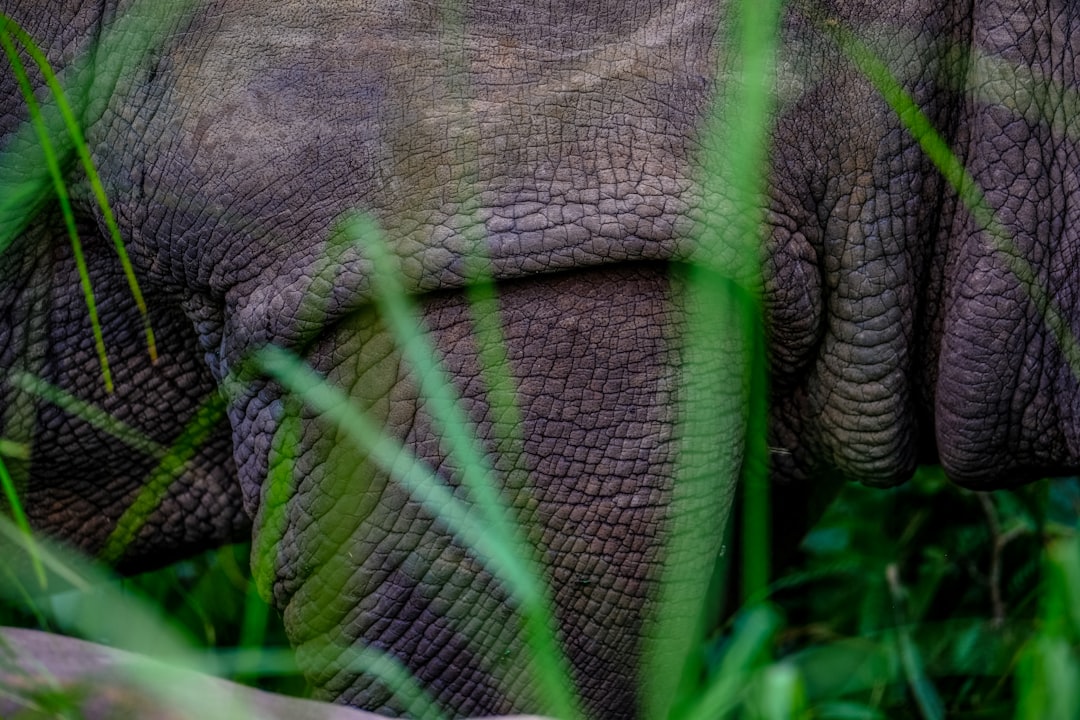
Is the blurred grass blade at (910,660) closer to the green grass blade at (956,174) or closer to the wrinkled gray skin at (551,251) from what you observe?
the wrinkled gray skin at (551,251)

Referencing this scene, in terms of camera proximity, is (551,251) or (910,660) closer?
(551,251)

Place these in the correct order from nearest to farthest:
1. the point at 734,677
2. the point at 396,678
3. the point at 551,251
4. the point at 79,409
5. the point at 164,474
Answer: the point at 734,677, the point at 551,251, the point at 396,678, the point at 79,409, the point at 164,474

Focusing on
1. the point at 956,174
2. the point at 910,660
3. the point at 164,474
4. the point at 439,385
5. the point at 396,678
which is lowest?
the point at 396,678

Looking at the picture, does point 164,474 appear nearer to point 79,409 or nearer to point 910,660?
point 79,409

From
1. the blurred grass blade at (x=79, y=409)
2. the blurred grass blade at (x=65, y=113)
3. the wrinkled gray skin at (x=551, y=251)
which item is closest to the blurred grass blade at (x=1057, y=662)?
the wrinkled gray skin at (x=551, y=251)

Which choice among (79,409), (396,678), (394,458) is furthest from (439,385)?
(79,409)

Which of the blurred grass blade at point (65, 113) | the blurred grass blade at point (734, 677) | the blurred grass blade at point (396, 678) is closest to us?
the blurred grass blade at point (734, 677)

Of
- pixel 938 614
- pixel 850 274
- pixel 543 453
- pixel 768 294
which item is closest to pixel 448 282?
pixel 543 453

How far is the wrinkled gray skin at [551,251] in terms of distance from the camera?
202cm

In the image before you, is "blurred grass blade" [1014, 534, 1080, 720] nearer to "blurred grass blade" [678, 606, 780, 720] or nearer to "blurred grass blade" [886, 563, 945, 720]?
"blurred grass blade" [886, 563, 945, 720]

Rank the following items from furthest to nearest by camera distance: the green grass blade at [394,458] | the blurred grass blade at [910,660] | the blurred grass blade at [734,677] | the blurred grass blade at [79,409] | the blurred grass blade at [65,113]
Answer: the blurred grass blade at [79,409] < the blurred grass blade at [910,660] < the green grass blade at [394,458] < the blurred grass blade at [65,113] < the blurred grass blade at [734,677]

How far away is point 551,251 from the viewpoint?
199 cm

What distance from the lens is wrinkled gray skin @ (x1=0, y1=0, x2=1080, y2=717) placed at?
2023mm

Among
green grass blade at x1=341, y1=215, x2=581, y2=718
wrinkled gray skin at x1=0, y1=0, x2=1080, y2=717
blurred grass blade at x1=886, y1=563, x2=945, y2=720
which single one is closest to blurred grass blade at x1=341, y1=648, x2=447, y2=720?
wrinkled gray skin at x1=0, y1=0, x2=1080, y2=717
